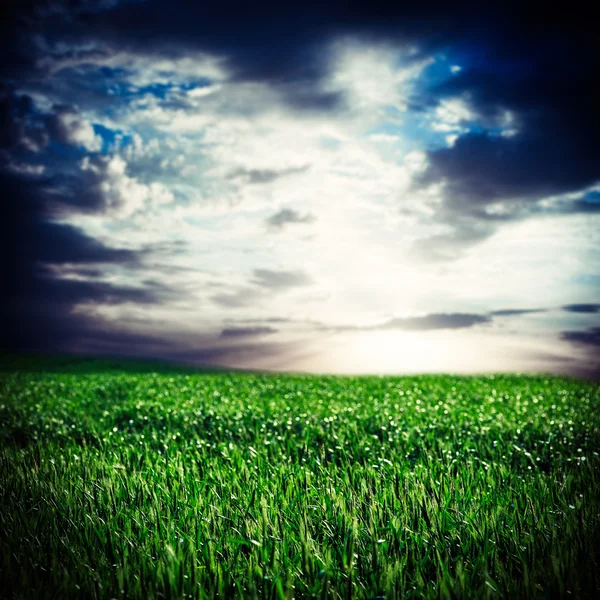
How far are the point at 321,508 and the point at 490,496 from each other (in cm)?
236

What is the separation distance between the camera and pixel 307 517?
15.7ft

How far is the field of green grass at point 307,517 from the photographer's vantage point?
12.6 feet

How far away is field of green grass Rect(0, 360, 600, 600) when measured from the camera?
151 inches

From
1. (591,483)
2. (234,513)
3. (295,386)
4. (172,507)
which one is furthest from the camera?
(295,386)

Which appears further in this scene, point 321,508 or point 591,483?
point 591,483

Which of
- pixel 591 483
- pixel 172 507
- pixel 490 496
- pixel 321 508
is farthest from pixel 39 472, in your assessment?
pixel 591 483

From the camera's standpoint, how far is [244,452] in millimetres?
8523

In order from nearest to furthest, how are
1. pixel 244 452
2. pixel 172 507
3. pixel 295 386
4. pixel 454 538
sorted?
pixel 454 538 → pixel 172 507 → pixel 244 452 → pixel 295 386

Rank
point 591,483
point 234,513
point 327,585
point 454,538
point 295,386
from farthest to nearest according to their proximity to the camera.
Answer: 1. point 295,386
2. point 591,483
3. point 234,513
4. point 454,538
5. point 327,585

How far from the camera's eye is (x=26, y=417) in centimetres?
1320

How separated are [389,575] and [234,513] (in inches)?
79.9

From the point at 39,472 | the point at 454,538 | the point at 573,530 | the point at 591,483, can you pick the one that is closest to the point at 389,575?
the point at 454,538

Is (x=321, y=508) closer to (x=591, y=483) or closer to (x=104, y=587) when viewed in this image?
(x=104, y=587)

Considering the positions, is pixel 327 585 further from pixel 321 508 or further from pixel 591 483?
pixel 591 483
